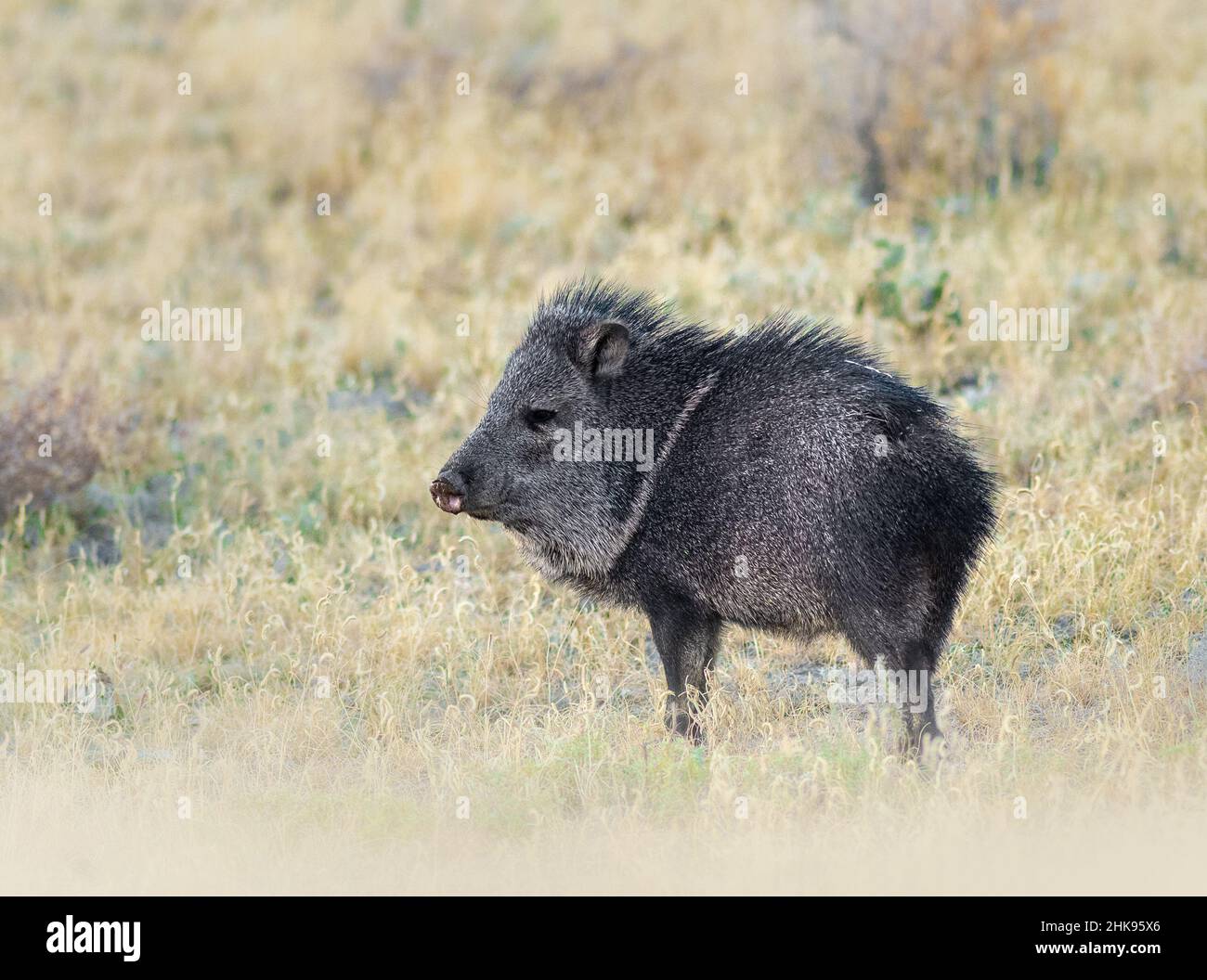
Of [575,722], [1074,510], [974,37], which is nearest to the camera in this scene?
[575,722]

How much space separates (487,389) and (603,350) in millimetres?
3500

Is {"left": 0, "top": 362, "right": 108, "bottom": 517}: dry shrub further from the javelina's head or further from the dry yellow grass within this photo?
the javelina's head

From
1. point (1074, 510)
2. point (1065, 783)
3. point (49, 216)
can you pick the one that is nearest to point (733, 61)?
point (49, 216)

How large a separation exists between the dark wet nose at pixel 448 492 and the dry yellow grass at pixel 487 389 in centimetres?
85

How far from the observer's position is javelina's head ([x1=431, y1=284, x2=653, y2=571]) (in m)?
5.88

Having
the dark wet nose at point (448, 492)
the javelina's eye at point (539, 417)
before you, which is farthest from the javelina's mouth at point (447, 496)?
the javelina's eye at point (539, 417)

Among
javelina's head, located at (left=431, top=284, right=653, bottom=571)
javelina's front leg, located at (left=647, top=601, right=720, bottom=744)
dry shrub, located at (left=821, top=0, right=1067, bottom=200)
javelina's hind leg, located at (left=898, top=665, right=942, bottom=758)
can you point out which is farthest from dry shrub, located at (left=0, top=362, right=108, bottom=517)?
dry shrub, located at (left=821, top=0, right=1067, bottom=200)

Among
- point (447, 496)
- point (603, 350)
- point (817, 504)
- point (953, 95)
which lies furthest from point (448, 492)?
point (953, 95)

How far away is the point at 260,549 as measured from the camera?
786 cm

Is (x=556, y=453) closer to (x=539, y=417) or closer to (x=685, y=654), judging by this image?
(x=539, y=417)

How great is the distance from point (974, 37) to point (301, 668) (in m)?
7.59

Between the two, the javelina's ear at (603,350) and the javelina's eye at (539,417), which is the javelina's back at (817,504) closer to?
the javelina's ear at (603,350)

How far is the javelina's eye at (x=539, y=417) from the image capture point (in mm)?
6055

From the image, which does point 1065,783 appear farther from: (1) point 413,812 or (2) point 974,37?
(2) point 974,37
